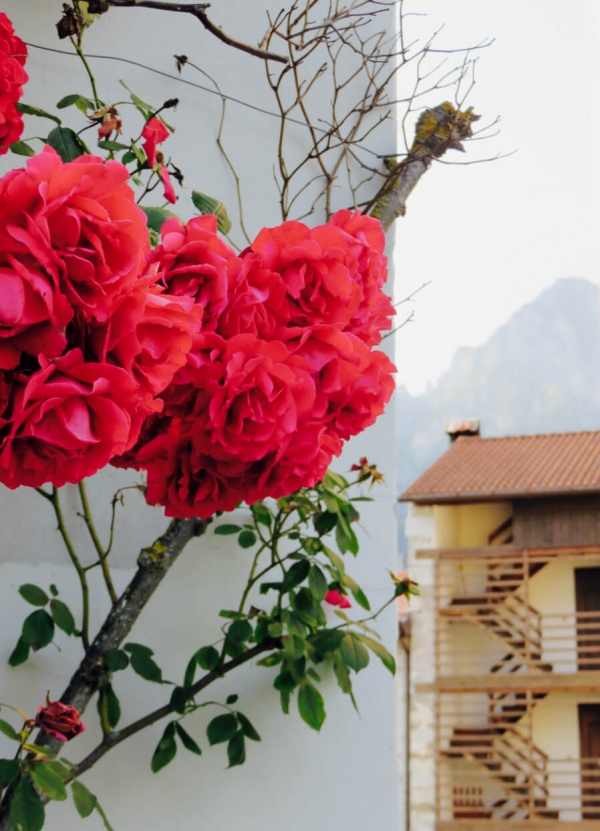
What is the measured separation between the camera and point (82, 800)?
94 cm

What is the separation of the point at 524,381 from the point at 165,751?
26.3 meters

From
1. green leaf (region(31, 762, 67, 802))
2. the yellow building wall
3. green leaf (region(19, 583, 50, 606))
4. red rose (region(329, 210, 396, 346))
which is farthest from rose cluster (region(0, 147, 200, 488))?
the yellow building wall

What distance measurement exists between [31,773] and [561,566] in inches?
324

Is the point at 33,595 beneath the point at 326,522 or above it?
beneath

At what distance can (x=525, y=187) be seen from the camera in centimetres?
2158

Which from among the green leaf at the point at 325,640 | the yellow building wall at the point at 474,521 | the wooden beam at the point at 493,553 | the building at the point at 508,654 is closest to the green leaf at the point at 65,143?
the green leaf at the point at 325,640

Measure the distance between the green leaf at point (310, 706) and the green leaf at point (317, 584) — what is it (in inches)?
5.2

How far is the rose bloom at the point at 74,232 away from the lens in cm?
42

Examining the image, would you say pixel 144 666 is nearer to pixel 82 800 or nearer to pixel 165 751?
pixel 165 751

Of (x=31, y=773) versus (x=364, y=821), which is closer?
(x=31, y=773)

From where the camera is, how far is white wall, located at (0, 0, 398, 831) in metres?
1.38

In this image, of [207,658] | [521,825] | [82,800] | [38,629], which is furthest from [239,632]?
[521,825]

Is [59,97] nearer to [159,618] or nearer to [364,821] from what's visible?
[159,618]

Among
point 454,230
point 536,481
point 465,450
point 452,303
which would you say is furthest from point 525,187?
point 536,481
